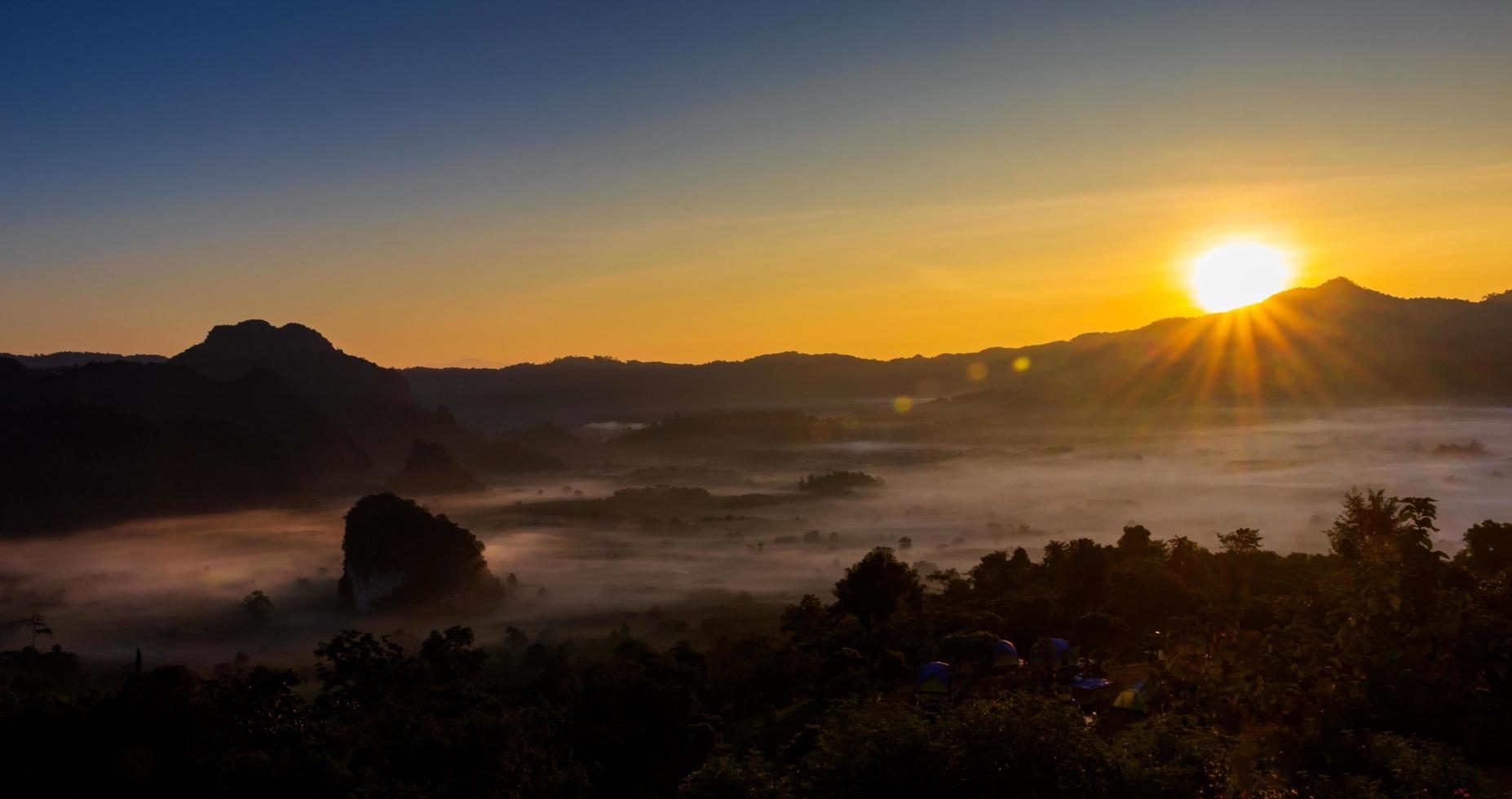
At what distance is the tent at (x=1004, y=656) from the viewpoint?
6222cm

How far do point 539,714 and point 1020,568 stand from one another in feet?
236

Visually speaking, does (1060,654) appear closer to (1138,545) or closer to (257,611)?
(1138,545)

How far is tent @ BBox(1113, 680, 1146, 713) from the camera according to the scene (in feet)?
160

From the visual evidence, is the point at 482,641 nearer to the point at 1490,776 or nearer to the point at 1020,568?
the point at 1020,568

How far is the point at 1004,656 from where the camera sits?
62.6 meters

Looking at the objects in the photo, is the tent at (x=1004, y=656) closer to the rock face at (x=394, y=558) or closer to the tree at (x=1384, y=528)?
the tree at (x=1384, y=528)

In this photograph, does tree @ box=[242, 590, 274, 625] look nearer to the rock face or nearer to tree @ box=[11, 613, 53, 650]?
the rock face

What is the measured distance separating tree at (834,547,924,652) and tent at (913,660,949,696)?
14.9 metres

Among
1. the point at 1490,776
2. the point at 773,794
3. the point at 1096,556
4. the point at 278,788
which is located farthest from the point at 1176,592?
the point at 278,788

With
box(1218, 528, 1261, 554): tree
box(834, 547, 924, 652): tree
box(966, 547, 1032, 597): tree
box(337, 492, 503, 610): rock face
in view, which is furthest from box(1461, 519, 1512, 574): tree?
box(337, 492, 503, 610): rock face

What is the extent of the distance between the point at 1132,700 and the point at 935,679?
11.7 meters

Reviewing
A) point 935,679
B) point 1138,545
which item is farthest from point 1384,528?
point 1138,545

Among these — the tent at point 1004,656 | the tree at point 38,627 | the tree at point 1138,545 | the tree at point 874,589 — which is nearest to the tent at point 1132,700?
the tent at point 1004,656

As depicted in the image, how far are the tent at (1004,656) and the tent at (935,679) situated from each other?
209 inches
